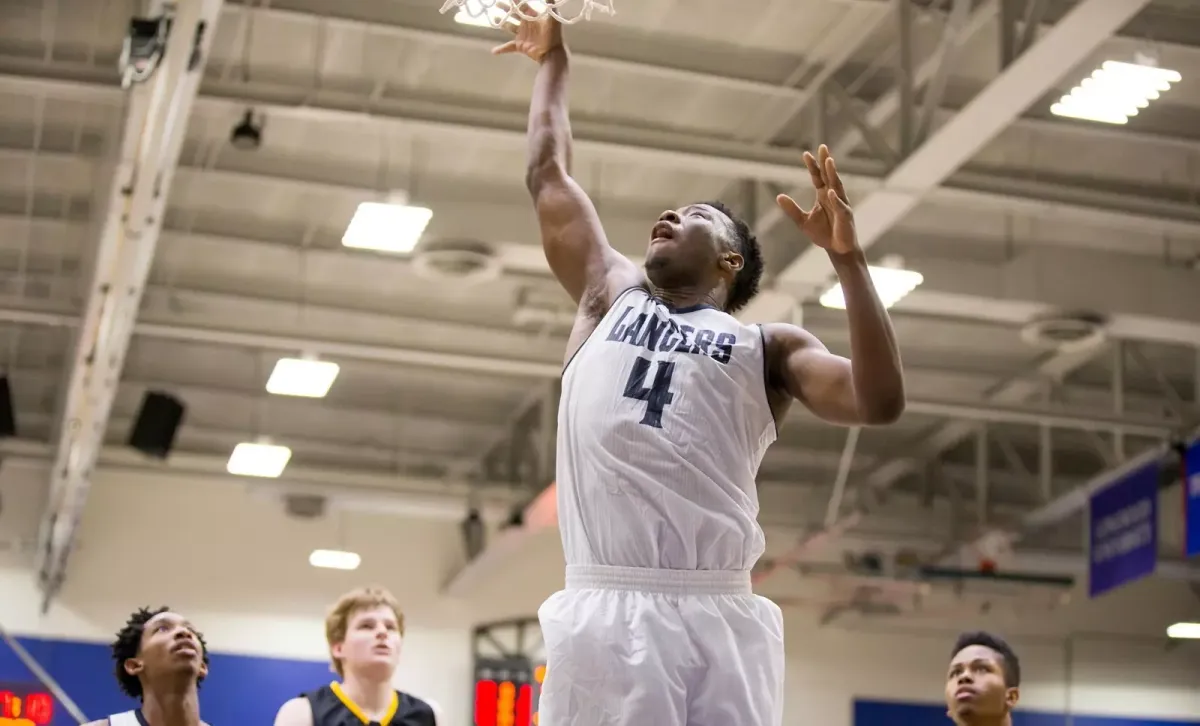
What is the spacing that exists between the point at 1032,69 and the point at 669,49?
2192 millimetres

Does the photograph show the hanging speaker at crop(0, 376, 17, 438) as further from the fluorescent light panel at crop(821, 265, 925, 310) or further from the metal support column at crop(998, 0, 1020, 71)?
the metal support column at crop(998, 0, 1020, 71)

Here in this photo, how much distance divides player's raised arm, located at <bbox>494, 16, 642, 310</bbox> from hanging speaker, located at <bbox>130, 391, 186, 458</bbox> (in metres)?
9.55

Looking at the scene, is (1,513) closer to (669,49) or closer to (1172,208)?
(669,49)

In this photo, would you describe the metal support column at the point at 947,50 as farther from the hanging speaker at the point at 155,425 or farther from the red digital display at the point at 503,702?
the red digital display at the point at 503,702

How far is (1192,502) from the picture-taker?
1051 centimetres

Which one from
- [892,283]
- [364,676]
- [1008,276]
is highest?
[1008,276]

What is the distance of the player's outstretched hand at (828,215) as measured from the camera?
8.65ft

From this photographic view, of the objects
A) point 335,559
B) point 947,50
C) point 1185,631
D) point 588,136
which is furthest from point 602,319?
point 1185,631

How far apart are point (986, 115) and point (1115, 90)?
0.58 metres

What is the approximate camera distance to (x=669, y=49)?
8914mm

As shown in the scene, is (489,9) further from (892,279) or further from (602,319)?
(892,279)

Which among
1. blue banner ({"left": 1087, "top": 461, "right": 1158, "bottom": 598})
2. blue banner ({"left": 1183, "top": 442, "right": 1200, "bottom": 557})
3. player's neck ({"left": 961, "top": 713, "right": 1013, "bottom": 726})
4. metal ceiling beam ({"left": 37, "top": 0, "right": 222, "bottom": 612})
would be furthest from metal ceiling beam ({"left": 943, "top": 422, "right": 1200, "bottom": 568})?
player's neck ({"left": 961, "top": 713, "right": 1013, "bottom": 726})

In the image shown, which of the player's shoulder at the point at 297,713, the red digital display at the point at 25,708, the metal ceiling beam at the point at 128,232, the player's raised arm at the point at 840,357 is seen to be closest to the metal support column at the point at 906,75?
the metal ceiling beam at the point at 128,232

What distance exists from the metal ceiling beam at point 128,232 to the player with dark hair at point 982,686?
3.87m
